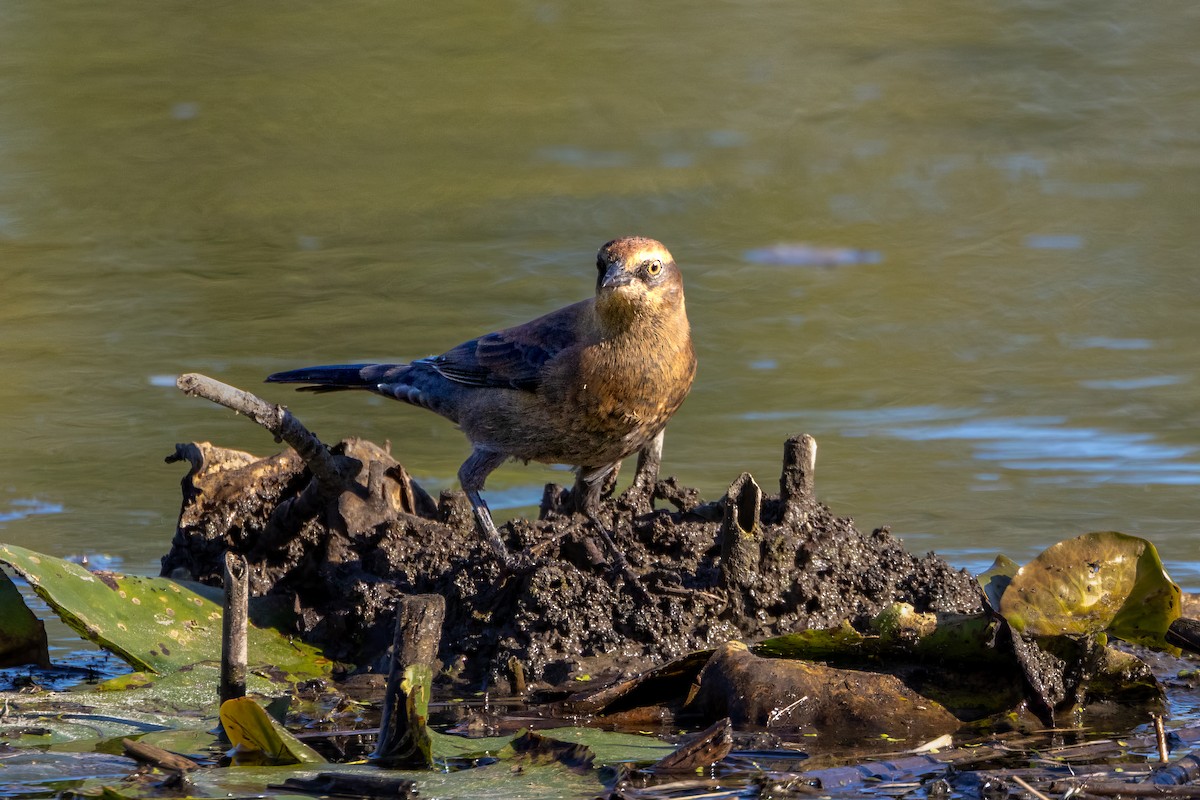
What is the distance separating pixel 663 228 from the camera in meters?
11.9

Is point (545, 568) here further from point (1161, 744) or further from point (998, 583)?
point (1161, 744)

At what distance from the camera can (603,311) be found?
5.97 meters

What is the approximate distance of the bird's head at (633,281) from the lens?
19.4 ft

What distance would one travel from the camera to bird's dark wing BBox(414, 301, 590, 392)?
6.11 metres

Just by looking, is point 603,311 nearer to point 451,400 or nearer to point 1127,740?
point 451,400

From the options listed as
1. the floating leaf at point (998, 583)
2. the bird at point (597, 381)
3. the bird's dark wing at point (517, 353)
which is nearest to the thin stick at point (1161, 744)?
the floating leaf at point (998, 583)

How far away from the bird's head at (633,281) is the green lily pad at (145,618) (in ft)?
5.06

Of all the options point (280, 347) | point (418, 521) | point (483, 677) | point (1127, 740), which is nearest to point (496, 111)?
point (280, 347)

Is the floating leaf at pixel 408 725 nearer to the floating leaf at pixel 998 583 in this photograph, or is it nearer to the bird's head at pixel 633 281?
the floating leaf at pixel 998 583

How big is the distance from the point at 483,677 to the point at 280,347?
483cm

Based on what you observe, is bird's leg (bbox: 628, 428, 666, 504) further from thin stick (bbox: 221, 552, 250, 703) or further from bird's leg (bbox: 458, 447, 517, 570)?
thin stick (bbox: 221, 552, 250, 703)

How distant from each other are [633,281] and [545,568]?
1174 mm

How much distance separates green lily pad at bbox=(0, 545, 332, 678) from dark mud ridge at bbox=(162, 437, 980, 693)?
0.64 feet

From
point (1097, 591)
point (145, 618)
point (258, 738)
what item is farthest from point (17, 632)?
point (1097, 591)
